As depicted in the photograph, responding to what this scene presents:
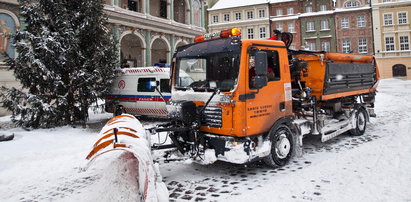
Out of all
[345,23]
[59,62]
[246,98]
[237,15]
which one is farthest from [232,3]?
[246,98]

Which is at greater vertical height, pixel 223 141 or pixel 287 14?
pixel 287 14

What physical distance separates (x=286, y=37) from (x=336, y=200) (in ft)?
13.2

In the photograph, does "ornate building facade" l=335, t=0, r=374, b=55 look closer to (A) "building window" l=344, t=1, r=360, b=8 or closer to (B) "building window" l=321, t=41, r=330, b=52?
(A) "building window" l=344, t=1, r=360, b=8

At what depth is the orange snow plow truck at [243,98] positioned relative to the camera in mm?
A: 5152

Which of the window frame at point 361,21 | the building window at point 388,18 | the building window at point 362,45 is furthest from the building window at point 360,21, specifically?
the building window at point 388,18

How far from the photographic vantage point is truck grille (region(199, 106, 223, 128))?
17.4 feet

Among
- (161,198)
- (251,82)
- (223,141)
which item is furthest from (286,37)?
(161,198)

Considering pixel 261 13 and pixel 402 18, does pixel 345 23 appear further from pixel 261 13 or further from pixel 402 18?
pixel 261 13

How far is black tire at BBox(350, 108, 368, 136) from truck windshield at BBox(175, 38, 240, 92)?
219 inches

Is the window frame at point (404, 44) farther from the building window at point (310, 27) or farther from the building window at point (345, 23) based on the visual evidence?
the building window at point (310, 27)

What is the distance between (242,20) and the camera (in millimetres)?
48188

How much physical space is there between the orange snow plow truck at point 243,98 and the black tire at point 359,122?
6.92ft

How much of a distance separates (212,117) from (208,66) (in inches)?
43.9

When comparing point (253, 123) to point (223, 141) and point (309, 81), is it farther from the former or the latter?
point (309, 81)
